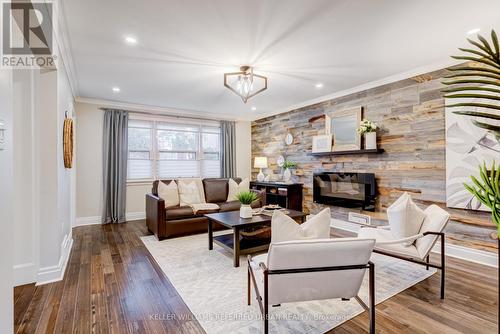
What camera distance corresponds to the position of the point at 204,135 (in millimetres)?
6617

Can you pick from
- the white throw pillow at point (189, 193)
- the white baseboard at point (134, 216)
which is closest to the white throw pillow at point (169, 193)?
the white throw pillow at point (189, 193)

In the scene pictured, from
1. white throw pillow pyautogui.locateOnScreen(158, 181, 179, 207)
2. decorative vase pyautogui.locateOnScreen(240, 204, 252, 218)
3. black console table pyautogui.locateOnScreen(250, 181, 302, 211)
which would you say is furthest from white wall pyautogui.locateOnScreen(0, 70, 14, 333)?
black console table pyautogui.locateOnScreen(250, 181, 302, 211)

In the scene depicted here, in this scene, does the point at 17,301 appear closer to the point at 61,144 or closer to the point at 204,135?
the point at 61,144

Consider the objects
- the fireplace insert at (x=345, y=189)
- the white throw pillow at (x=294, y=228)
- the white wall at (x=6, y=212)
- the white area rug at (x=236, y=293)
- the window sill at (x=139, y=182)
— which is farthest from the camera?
the window sill at (x=139, y=182)

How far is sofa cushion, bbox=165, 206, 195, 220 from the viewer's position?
407cm

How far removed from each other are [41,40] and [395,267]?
→ 14.9 ft

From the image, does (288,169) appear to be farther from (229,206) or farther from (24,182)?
(24,182)

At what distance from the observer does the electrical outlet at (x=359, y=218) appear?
14.2 ft

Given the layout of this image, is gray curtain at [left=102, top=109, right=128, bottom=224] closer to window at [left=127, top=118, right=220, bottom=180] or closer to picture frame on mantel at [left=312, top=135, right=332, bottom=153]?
window at [left=127, top=118, right=220, bottom=180]

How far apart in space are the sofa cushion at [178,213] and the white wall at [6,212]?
8.58 feet

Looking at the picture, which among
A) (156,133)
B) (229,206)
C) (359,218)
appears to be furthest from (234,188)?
(359,218)

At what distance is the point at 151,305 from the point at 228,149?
16.1ft

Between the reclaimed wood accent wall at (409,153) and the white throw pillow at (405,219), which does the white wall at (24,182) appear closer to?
the white throw pillow at (405,219)

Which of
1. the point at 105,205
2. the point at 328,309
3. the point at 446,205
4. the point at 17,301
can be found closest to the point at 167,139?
the point at 105,205
